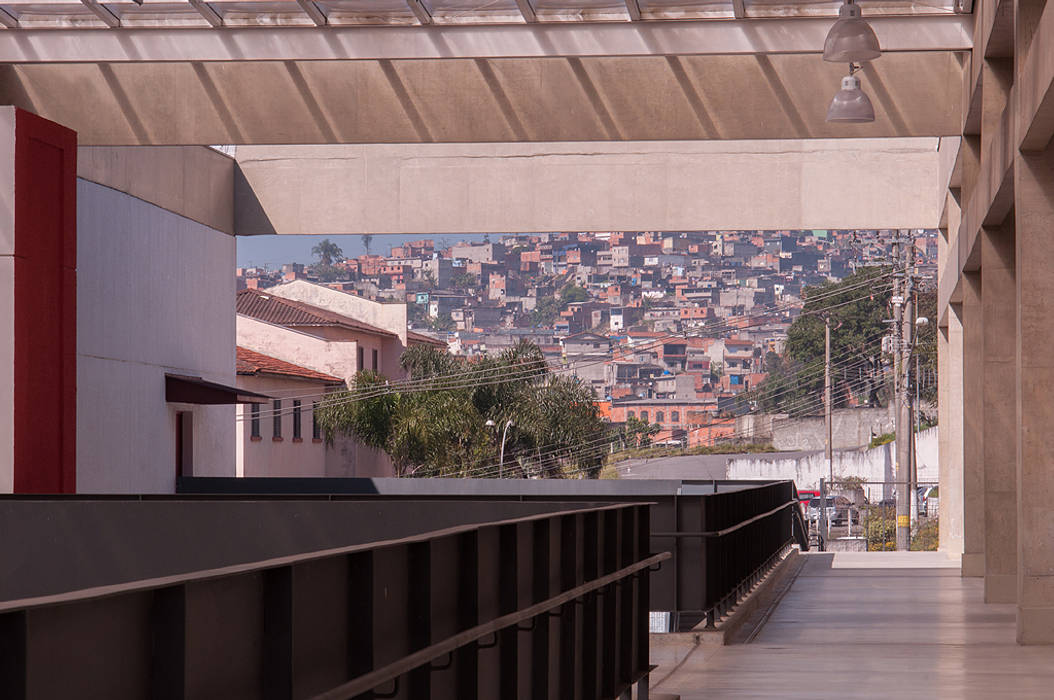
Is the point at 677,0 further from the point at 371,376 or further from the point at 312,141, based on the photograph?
the point at 371,376

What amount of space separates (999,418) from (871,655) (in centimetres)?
557

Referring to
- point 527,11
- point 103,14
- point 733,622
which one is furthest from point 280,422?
point 733,622

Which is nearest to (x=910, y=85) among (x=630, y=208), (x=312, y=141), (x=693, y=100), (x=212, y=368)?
(x=693, y=100)

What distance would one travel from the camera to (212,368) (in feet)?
112

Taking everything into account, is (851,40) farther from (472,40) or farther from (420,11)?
(420,11)

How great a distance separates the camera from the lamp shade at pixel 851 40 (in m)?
13.0

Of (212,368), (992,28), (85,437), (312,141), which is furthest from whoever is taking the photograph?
(212,368)

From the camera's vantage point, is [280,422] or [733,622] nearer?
[733,622]

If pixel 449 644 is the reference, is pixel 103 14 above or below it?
above

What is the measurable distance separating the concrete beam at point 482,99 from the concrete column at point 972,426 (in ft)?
10.3

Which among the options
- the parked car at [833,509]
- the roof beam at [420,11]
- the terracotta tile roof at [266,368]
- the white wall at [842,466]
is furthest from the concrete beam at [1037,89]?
the white wall at [842,466]

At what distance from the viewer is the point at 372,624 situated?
4953 millimetres

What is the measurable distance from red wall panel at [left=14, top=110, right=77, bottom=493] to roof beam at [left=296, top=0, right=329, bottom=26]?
3.46 meters

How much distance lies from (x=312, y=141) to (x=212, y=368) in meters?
14.5
